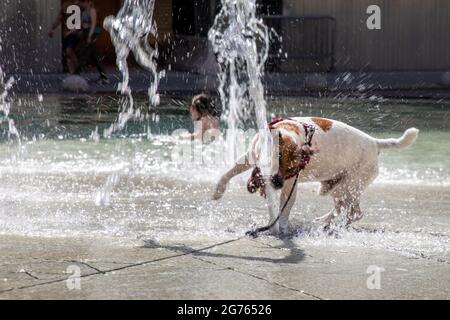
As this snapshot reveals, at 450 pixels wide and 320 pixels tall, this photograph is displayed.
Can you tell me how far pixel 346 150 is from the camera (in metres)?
6.73

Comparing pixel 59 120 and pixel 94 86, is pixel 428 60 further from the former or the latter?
pixel 59 120

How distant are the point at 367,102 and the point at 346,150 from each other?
34.4ft

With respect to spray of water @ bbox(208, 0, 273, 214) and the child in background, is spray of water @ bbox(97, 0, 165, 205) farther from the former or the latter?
the child in background

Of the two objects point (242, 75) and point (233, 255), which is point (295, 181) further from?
point (242, 75)

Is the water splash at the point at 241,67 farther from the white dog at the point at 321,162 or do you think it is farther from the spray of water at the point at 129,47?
the spray of water at the point at 129,47

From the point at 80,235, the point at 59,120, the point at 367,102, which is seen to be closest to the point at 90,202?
the point at 80,235

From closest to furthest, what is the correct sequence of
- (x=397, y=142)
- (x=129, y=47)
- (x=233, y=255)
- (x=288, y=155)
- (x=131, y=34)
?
1. (x=233, y=255)
2. (x=288, y=155)
3. (x=397, y=142)
4. (x=131, y=34)
5. (x=129, y=47)

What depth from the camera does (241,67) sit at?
18.2 meters

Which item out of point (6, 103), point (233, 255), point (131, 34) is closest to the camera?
point (233, 255)

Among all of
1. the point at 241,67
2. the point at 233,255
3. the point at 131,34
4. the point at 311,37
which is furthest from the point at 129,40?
the point at 233,255

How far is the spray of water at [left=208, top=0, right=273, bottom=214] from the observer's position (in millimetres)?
7944

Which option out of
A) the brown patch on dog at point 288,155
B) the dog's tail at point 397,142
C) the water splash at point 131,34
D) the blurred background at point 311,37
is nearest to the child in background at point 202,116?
the brown patch on dog at point 288,155

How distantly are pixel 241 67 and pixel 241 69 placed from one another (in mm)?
359

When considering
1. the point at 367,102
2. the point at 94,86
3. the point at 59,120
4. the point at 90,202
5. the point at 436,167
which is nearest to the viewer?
the point at 90,202
